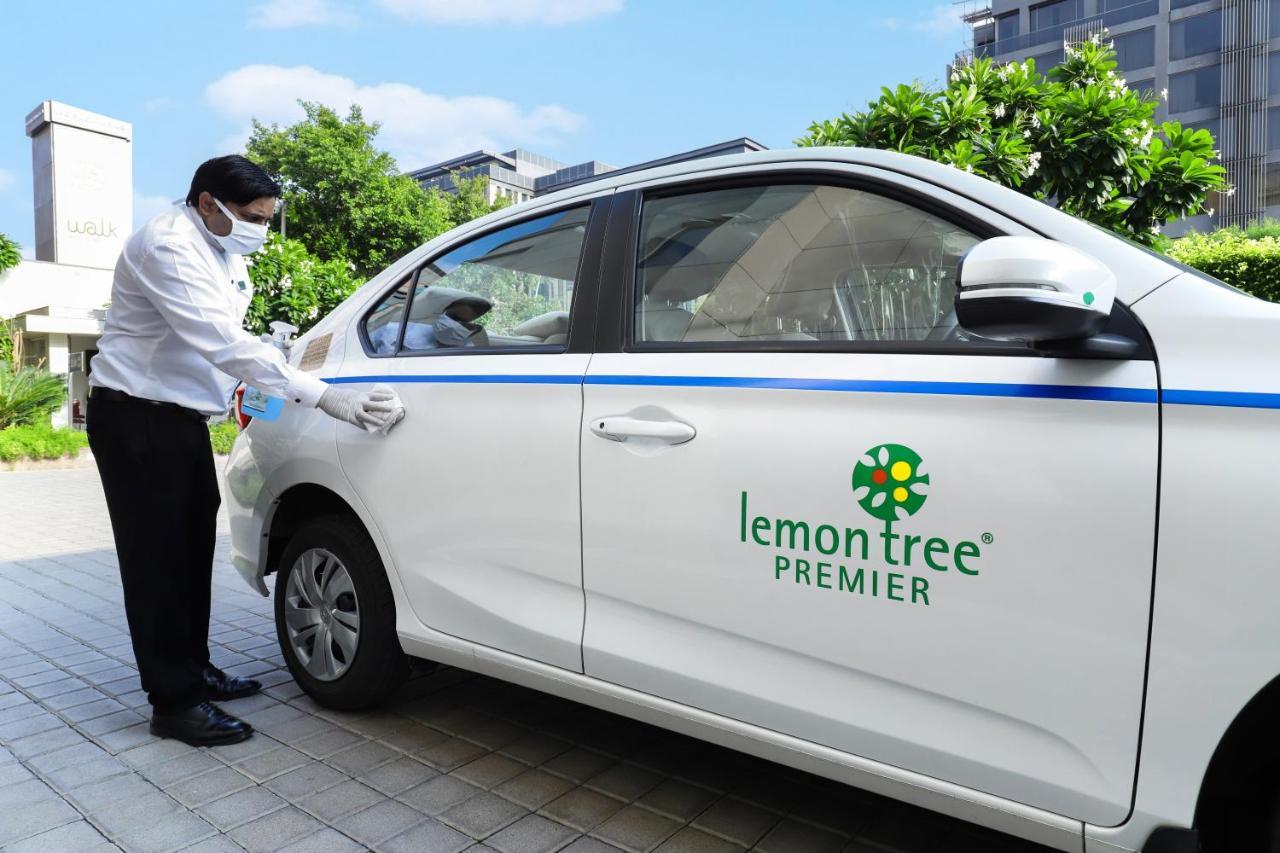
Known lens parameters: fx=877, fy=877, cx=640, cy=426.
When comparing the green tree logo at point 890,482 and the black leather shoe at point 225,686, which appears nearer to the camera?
the green tree logo at point 890,482

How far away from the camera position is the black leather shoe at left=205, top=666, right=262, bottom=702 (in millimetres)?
3293

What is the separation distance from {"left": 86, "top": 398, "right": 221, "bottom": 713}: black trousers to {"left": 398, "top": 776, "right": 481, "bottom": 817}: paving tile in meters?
0.96

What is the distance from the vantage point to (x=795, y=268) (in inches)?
83.4

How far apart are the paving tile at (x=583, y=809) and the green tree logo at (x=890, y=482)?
4.11ft

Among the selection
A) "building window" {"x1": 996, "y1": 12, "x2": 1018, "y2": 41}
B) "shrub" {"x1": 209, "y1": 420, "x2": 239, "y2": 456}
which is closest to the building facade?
"building window" {"x1": 996, "y1": 12, "x2": 1018, "y2": 41}

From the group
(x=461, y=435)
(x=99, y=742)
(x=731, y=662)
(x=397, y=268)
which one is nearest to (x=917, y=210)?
(x=731, y=662)

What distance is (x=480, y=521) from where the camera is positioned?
2.49 meters

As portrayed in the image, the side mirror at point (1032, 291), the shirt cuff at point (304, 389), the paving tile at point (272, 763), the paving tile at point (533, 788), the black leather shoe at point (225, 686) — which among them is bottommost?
the paving tile at point (533, 788)

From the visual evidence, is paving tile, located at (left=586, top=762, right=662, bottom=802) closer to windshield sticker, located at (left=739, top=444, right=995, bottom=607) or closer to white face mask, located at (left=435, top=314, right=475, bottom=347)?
windshield sticker, located at (left=739, top=444, right=995, bottom=607)

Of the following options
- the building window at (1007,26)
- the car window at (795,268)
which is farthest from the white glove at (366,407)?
the building window at (1007,26)

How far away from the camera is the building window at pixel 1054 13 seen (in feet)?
140

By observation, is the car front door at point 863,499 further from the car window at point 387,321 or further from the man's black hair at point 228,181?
the man's black hair at point 228,181

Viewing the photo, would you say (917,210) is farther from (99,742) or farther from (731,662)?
(99,742)

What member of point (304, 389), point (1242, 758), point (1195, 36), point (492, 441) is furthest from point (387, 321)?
point (1195, 36)
